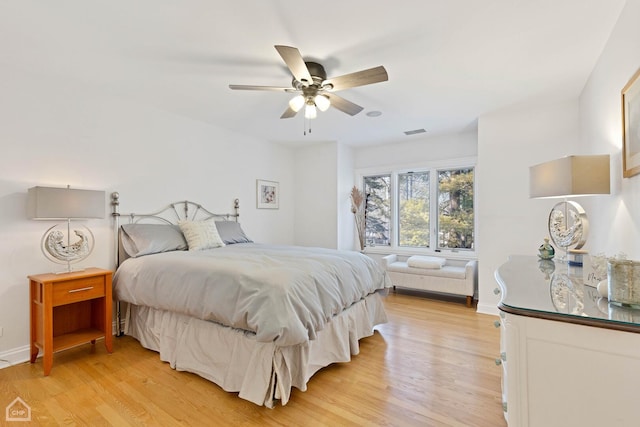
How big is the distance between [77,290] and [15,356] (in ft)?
2.53

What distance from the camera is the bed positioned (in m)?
1.92

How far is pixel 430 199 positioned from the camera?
5008 mm

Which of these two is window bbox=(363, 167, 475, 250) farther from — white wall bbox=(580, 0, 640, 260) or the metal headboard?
the metal headboard

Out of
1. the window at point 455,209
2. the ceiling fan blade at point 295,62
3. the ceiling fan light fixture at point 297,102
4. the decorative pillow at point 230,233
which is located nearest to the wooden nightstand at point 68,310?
the decorative pillow at point 230,233

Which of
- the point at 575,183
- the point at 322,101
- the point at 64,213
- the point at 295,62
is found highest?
the point at 295,62

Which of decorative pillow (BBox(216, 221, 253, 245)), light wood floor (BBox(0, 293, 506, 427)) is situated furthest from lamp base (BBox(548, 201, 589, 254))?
decorative pillow (BBox(216, 221, 253, 245))

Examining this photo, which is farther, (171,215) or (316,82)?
(171,215)

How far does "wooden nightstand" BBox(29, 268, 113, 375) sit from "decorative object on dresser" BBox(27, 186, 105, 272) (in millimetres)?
189

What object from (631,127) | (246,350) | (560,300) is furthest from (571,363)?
(246,350)

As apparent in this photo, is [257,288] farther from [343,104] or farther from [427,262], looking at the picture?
[427,262]

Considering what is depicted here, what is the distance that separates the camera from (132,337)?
10.1 ft

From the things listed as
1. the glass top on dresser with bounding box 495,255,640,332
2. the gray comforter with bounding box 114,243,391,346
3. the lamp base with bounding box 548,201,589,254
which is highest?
the lamp base with bounding box 548,201,589,254

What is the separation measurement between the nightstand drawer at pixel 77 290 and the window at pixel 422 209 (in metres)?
4.18

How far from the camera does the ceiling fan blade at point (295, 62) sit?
1.91m
